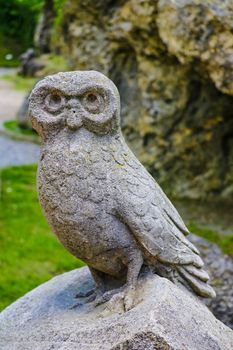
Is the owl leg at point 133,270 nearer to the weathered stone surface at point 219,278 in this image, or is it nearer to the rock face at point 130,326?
the rock face at point 130,326

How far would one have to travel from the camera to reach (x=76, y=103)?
2.77 meters

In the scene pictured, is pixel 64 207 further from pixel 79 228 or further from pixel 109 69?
pixel 109 69

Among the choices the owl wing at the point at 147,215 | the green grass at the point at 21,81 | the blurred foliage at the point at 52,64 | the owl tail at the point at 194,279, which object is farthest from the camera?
the green grass at the point at 21,81

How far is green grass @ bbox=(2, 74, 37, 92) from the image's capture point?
1431 centimetres

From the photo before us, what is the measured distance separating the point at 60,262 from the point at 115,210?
8.40 feet

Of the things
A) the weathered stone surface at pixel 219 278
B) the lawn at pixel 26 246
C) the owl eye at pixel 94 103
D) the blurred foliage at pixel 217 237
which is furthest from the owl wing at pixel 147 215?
the blurred foliage at pixel 217 237

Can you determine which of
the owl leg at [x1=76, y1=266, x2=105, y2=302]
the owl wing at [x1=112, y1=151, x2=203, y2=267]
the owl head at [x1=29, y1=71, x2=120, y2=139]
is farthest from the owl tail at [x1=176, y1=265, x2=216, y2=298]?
the owl head at [x1=29, y1=71, x2=120, y2=139]

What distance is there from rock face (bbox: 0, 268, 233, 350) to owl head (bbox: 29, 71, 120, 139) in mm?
680

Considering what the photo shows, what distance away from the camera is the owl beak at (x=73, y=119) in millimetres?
2773

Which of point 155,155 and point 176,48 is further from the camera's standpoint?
point 155,155

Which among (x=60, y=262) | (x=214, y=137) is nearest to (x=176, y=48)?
(x=214, y=137)

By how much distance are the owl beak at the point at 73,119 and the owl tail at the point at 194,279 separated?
0.73 meters

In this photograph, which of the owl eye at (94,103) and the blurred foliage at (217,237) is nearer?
the owl eye at (94,103)

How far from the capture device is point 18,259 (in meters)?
5.29
